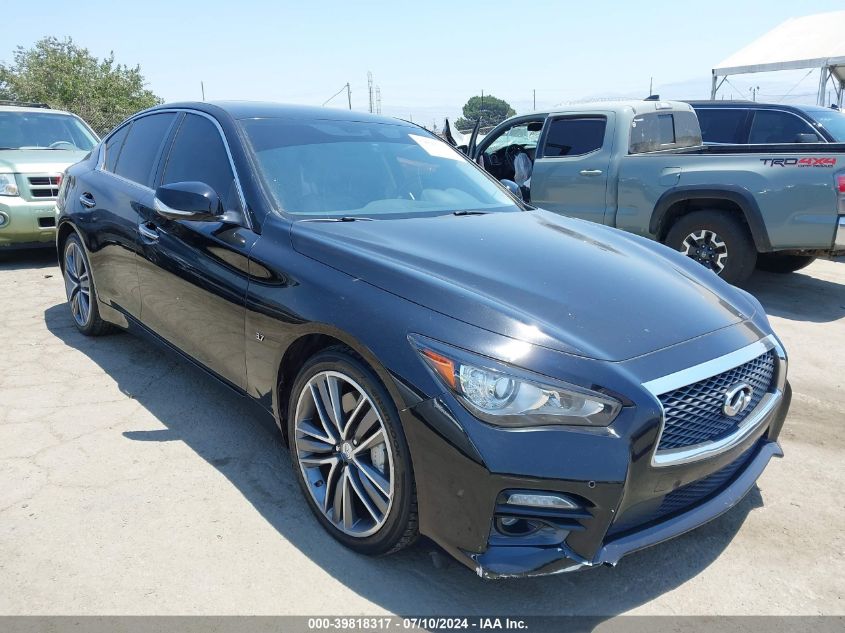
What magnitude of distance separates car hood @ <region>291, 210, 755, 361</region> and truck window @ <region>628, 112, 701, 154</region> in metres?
3.96

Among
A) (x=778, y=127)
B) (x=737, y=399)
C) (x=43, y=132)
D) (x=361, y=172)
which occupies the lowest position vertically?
(x=737, y=399)

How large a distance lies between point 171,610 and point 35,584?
0.55m

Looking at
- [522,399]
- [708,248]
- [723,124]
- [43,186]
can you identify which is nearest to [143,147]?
[522,399]

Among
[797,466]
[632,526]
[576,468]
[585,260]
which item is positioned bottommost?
[797,466]

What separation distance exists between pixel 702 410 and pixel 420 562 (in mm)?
1152

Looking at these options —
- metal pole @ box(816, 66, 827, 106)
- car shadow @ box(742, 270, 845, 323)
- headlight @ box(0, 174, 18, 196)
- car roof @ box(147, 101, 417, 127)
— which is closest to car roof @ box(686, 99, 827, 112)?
car shadow @ box(742, 270, 845, 323)

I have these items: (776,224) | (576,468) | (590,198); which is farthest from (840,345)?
(576,468)

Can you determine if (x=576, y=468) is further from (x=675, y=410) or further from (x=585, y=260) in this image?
(x=585, y=260)

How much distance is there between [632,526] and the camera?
216cm

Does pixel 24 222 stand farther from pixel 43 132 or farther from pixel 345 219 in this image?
pixel 345 219

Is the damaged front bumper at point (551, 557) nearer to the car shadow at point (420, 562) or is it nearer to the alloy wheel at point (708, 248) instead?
the car shadow at point (420, 562)

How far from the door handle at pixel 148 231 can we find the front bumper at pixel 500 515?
2.17 m

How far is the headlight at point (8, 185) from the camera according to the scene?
7297 millimetres

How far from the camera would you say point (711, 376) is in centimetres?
227
